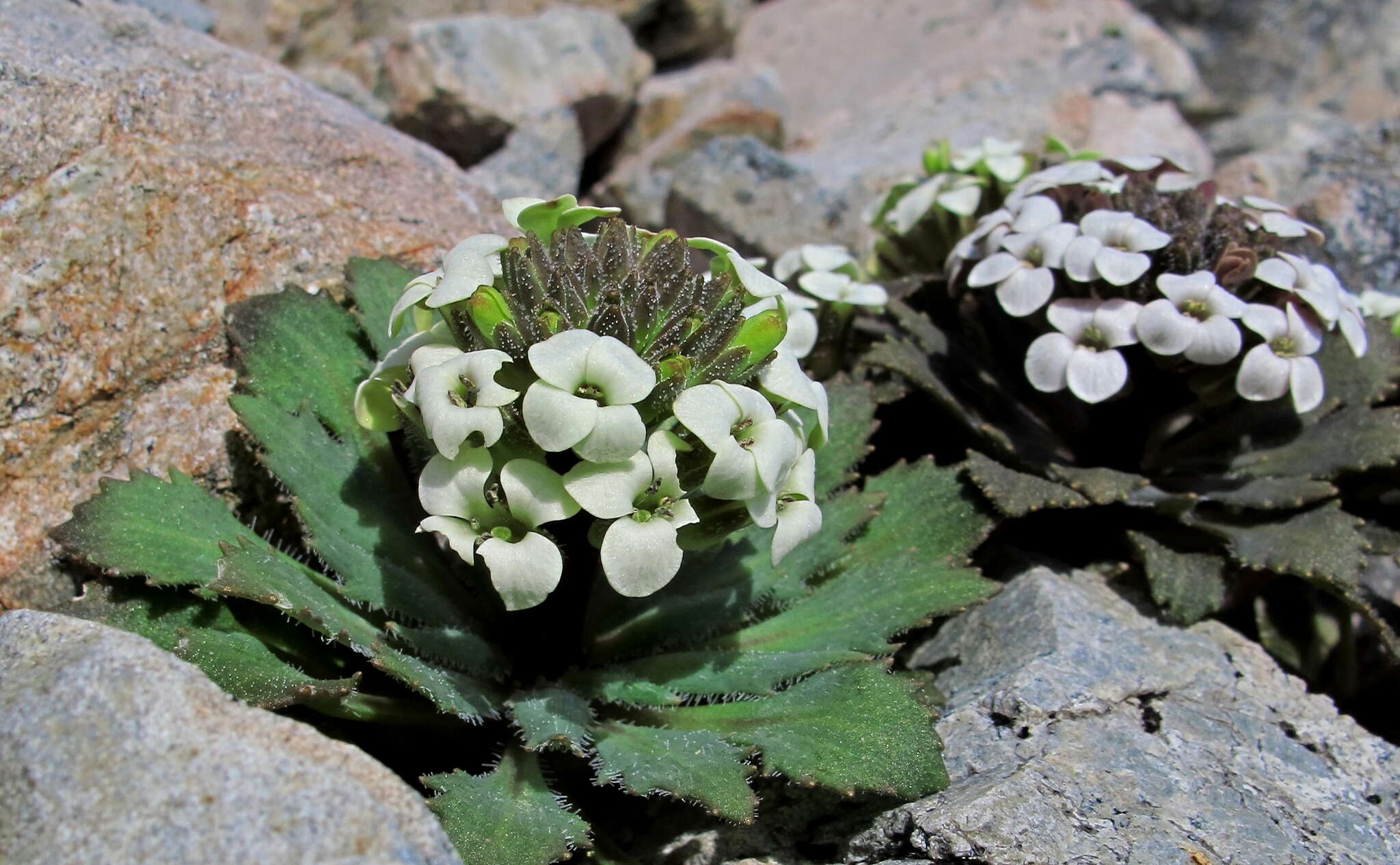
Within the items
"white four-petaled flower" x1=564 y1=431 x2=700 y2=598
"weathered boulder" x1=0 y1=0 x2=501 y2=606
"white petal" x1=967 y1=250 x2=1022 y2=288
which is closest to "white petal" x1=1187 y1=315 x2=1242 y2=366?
"white petal" x1=967 y1=250 x2=1022 y2=288

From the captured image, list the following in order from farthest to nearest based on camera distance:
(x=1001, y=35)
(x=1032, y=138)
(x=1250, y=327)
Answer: (x=1001, y=35), (x=1032, y=138), (x=1250, y=327)

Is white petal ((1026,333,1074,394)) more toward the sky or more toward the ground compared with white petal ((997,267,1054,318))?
more toward the ground

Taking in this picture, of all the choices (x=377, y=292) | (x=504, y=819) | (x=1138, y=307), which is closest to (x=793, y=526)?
(x=504, y=819)

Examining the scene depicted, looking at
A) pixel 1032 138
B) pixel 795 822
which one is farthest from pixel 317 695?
pixel 1032 138

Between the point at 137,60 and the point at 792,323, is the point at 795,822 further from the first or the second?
the point at 137,60

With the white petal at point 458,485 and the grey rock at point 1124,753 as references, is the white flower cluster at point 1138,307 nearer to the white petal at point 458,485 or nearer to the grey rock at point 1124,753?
the grey rock at point 1124,753

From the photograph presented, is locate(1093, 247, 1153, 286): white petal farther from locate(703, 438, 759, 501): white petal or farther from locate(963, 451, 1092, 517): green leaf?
locate(703, 438, 759, 501): white petal
